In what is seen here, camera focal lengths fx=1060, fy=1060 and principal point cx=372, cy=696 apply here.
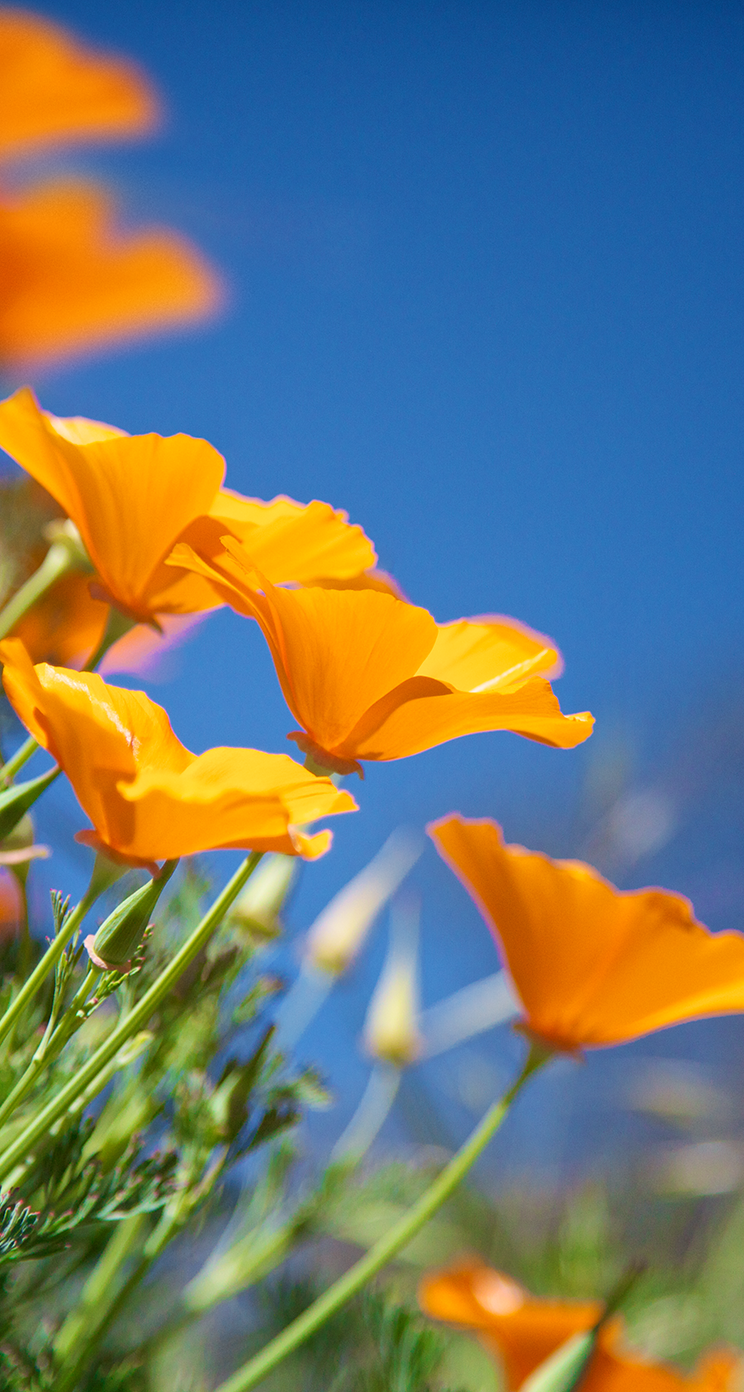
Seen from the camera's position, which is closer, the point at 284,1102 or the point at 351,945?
the point at 284,1102

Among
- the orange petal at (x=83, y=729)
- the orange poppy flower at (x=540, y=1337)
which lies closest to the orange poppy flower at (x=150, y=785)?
the orange petal at (x=83, y=729)

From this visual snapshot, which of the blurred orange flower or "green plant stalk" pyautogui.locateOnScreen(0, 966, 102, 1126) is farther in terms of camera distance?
the blurred orange flower

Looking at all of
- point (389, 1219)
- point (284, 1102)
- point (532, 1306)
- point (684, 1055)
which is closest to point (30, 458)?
point (284, 1102)

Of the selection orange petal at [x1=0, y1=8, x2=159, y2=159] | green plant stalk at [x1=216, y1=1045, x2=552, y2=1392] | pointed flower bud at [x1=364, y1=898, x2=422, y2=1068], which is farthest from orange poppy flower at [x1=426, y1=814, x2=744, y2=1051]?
orange petal at [x1=0, y1=8, x2=159, y2=159]

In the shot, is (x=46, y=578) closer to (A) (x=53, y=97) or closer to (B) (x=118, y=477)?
(B) (x=118, y=477)

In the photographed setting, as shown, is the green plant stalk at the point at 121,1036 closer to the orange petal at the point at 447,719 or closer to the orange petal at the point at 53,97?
the orange petal at the point at 447,719

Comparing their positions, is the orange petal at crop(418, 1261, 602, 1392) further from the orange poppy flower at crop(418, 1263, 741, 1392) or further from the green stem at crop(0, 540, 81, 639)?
the green stem at crop(0, 540, 81, 639)

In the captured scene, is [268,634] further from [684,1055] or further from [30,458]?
[684,1055]
